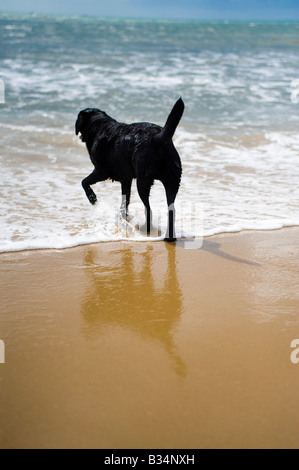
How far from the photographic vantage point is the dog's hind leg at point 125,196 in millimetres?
5300

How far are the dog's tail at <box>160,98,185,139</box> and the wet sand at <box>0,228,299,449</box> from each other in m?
1.08

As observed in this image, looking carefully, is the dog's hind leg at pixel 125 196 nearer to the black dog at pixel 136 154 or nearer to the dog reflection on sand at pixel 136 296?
the black dog at pixel 136 154

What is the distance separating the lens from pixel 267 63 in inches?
862

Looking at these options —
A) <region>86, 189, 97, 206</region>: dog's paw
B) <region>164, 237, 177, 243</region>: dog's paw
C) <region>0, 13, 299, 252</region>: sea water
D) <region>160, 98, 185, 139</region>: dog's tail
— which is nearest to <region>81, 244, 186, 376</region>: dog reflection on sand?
<region>164, 237, 177, 243</region>: dog's paw

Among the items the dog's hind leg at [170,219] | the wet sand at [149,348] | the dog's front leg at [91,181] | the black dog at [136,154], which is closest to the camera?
the wet sand at [149,348]

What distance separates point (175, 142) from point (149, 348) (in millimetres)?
6602

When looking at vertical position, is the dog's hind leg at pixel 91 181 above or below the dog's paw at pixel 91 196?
above

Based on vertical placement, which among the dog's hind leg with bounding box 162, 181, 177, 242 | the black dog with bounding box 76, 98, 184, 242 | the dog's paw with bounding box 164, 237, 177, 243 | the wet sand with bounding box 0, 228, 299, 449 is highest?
the black dog with bounding box 76, 98, 184, 242

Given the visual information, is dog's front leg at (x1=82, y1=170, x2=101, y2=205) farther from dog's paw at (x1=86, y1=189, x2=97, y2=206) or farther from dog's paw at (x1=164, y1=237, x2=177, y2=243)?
dog's paw at (x1=164, y1=237, x2=177, y2=243)

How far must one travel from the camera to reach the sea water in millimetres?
5348

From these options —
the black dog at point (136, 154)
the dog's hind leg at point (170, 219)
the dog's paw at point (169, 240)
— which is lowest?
the dog's paw at point (169, 240)

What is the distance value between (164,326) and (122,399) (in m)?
0.79

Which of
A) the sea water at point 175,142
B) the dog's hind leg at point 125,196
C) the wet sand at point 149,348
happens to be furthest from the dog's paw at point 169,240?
the dog's hind leg at point 125,196
